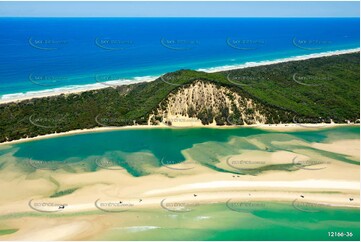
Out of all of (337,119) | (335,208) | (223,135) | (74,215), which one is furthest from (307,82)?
(74,215)

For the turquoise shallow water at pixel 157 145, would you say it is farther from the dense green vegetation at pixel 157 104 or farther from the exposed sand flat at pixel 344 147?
the dense green vegetation at pixel 157 104

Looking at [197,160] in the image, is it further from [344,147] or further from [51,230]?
[344,147]

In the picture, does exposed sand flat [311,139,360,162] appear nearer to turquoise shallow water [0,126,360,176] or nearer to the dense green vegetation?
turquoise shallow water [0,126,360,176]

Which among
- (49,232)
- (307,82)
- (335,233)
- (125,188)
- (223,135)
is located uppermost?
(307,82)

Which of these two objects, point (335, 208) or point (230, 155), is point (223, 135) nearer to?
point (230, 155)

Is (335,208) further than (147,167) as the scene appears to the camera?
No

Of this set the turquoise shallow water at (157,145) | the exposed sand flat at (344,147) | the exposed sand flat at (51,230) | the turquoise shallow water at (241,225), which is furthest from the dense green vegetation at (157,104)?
the turquoise shallow water at (241,225)
